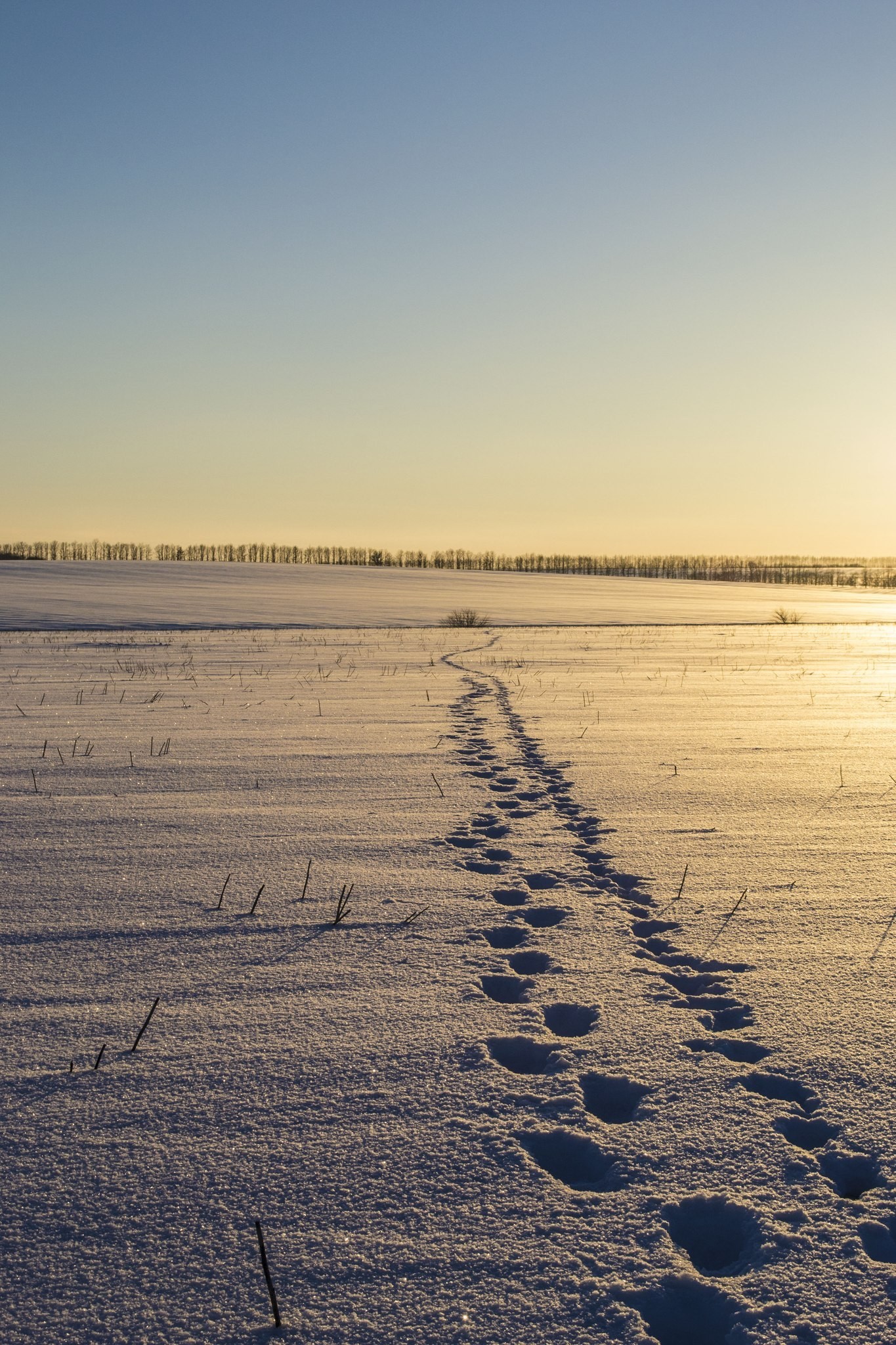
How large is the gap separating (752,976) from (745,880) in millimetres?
965

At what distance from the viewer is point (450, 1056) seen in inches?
91.5

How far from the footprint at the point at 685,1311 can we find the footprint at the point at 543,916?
1629mm

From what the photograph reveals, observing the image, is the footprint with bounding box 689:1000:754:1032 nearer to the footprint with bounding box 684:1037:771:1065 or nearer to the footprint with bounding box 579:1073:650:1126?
the footprint with bounding box 684:1037:771:1065

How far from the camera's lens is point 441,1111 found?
2.09 meters

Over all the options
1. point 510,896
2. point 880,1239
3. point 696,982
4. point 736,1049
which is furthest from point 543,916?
point 880,1239

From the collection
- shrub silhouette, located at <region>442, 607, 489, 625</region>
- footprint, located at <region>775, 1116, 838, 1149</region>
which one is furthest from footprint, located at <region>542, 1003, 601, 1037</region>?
shrub silhouette, located at <region>442, 607, 489, 625</region>

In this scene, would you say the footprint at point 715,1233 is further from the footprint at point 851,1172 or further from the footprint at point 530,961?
the footprint at point 530,961

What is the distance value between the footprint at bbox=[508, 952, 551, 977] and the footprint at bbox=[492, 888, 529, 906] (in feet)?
1.48

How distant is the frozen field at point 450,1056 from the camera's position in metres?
1.58

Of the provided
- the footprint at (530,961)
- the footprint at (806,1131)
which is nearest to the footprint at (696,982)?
the footprint at (530,961)

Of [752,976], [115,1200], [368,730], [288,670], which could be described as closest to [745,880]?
[752,976]

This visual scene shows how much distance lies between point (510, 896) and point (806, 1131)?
1.61 meters

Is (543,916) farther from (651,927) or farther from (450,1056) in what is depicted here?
(450,1056)

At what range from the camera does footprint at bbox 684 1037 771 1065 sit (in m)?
2.34
